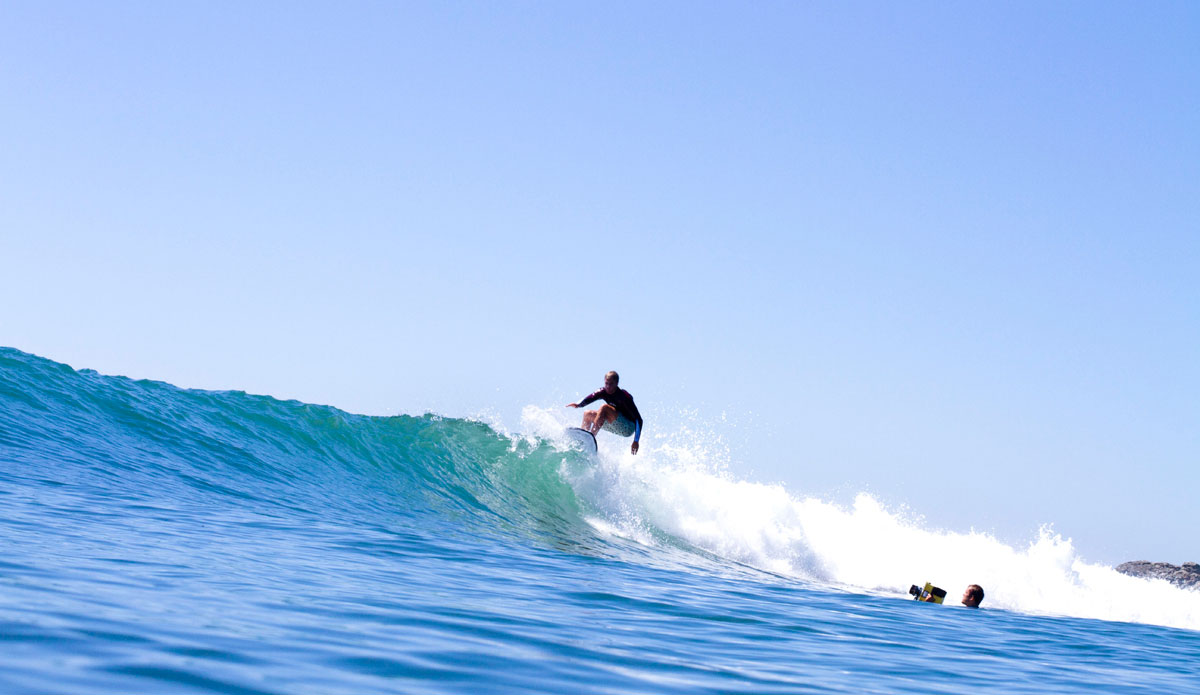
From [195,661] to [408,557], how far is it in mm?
4382

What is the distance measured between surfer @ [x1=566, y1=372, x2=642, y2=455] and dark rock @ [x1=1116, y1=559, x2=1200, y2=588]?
19.7 meters

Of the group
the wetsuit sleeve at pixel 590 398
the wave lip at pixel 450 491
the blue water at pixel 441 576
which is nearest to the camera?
the blue water at pixel 441 576

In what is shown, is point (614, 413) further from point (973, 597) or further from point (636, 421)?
point (973, 597)

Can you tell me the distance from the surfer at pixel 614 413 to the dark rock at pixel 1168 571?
19670 millimetres

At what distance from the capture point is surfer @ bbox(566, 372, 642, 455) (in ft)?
50.7

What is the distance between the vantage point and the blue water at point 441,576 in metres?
4.21

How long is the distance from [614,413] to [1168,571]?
870 inches

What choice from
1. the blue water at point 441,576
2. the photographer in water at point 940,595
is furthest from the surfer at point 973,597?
the blue water at point 441,576

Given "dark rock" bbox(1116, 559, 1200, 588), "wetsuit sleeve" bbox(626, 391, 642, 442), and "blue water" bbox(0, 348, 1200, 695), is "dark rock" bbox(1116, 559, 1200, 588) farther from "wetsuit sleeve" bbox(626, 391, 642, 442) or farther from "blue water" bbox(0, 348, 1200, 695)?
"wetsuit sleeve" bbox(626, 391, 642, 442)

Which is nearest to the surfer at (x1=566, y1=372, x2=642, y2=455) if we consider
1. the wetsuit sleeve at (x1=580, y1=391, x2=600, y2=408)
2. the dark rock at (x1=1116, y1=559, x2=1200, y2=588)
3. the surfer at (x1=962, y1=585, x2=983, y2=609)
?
the wetsuit sleeve at (x1=580, y1=391, x2=600, y2=408)

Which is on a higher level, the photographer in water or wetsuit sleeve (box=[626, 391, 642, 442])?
wetsuit sleeve (box=[626, 391, 642, 442])

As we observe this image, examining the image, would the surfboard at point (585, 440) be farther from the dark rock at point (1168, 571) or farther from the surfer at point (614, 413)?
the dark rock at point (1168, 571)

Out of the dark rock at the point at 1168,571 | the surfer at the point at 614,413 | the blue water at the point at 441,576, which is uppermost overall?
the surfer at the point at 614,413

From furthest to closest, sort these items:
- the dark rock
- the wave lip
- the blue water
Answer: the dark rock → the wave lip → the blue water
